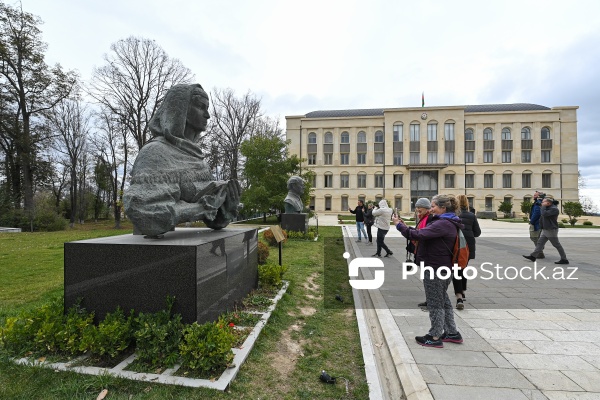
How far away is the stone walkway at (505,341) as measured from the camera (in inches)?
115

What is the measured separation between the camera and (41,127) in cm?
2564

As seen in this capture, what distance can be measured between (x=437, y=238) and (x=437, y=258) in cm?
25

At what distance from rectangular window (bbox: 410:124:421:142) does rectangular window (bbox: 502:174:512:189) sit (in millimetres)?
15180

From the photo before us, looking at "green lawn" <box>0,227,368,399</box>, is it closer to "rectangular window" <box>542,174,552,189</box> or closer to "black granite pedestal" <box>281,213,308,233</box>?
"black granite pedestal" <box>281,213,308,233</box>

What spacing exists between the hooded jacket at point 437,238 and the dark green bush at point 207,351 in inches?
97.3

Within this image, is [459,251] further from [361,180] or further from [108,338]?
[361,180]

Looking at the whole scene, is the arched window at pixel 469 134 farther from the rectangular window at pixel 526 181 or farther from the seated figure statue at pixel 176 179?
the seated figure statue at pixel 176 179

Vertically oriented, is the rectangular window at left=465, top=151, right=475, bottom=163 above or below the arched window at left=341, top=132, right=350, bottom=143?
below

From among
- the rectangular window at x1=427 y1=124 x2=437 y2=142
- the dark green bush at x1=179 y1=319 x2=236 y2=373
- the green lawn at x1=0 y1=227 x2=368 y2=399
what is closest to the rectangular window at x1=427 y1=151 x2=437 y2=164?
the rectangular window at x1=427 y1=124 x2=437 y2=142

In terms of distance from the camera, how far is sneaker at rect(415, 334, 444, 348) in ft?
12.4

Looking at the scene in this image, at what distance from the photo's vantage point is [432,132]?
4928cm

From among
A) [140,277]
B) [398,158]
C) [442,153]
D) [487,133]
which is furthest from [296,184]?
[487,133]

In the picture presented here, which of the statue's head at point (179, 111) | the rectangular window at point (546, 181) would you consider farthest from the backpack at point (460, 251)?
the rectangular window at point (546, 181)

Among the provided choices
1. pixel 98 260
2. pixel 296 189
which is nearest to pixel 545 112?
pixel 296 189
